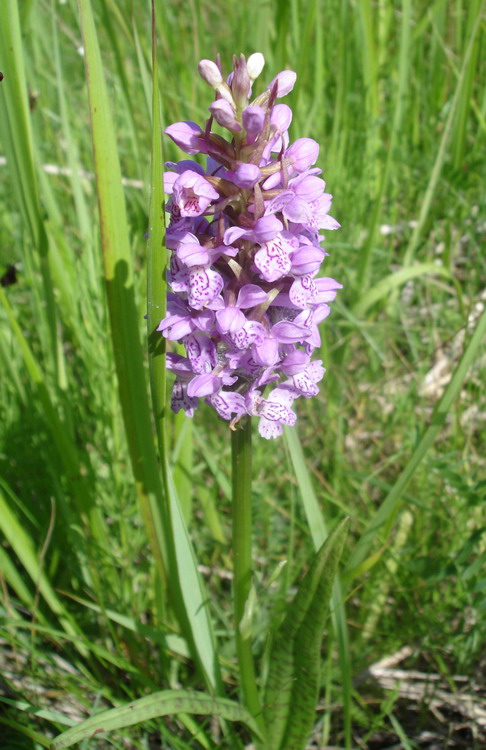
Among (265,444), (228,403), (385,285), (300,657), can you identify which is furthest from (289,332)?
(385,285)

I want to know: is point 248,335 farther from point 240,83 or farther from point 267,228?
point 240,83

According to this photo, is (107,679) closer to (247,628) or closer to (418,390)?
(247,628)

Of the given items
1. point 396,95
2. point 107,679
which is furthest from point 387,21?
point 107,679

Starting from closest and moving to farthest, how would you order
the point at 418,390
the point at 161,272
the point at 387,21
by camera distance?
1. the point at 161,272
2. the point at 418,390
3. the point at 387,21

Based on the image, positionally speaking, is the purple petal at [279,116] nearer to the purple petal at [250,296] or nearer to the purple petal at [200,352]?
the purple petal at [250,296]

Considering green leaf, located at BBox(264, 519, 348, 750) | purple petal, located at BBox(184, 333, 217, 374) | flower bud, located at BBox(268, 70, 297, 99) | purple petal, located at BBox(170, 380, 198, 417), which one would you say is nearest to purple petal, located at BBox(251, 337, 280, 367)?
purple petal, located at BBox(184, 333, 217, 374)
